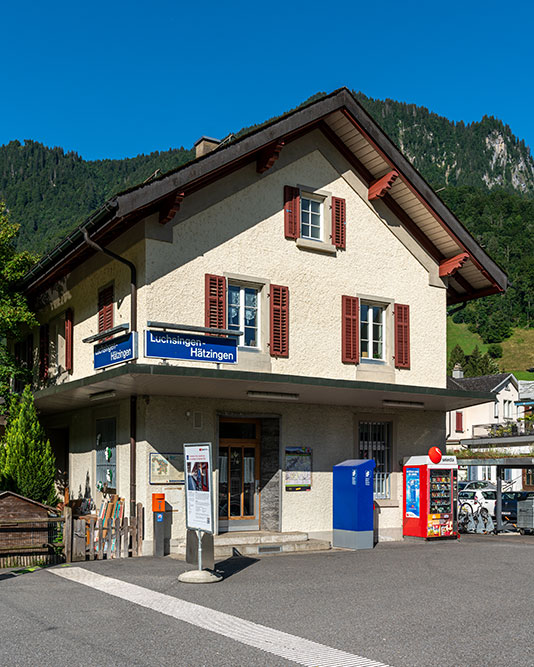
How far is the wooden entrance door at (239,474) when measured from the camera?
1720cm

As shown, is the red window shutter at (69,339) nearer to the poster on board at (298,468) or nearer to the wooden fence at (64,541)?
the wooden fence at (64,541)

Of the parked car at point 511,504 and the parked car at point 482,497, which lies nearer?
the parked car at point 511,504

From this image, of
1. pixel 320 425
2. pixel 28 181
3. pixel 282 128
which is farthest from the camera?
pixel 28 181

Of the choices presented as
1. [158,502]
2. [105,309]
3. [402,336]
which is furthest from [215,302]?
[402,336]

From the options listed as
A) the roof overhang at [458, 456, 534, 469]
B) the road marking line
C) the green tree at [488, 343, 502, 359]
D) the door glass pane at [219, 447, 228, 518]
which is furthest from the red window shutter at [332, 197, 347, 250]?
the green tree at [488, 343, 502, 359]

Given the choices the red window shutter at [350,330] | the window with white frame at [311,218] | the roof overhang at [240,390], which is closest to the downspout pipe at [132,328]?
the roof overhang at [240,390]

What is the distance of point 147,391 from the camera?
1543 centimetres

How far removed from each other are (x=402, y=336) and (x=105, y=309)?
23.1ft

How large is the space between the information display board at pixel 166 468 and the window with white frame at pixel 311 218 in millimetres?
5866

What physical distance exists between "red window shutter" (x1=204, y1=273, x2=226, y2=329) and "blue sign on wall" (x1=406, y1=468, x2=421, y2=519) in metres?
5.90

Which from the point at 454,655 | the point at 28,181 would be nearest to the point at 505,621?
the point at 454,655

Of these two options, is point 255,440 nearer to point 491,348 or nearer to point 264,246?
point 264,246

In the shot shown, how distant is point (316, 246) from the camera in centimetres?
1800

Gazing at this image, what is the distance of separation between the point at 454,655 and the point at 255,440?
415 inches
